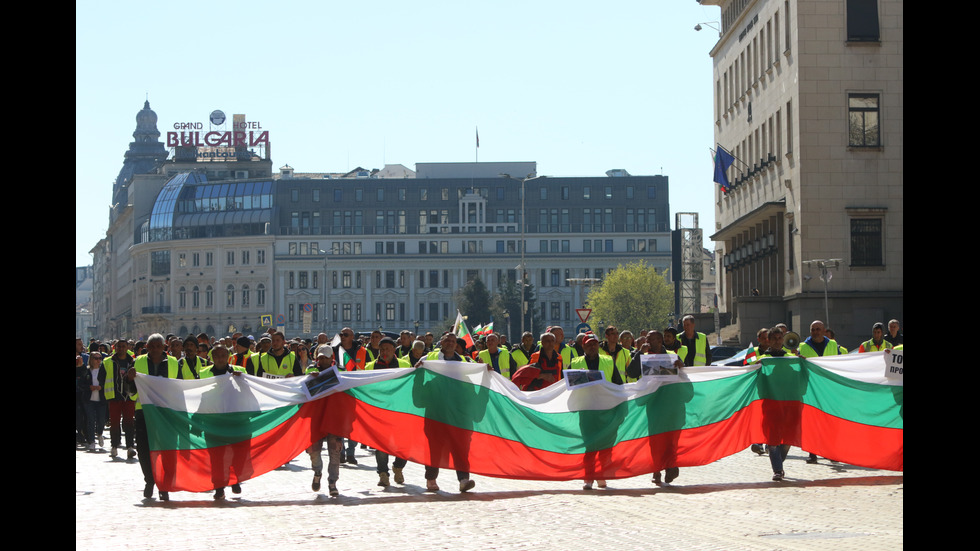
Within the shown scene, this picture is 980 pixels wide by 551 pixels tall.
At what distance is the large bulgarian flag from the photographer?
15.2 m

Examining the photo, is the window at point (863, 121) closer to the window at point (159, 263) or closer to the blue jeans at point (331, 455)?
the blue jeans at point (331, 455)

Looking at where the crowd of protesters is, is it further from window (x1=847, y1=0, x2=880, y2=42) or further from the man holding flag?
window (x1=847, y1=0, x2=880, y2=42)

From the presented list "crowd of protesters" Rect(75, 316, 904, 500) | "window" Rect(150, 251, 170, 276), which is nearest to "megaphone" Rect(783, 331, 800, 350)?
"crowd of protesters" Rect(75, 316, 904, 500)

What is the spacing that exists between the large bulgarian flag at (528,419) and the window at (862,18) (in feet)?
114

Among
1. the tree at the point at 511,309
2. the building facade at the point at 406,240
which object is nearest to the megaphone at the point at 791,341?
the tree at the point at 511,309

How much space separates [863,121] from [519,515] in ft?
129

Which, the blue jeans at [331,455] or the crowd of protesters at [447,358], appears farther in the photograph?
the crowd of protesters at [447,358]

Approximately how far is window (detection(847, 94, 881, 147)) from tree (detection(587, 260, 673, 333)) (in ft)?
168

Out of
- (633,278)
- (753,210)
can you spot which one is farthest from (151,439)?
(633,278)

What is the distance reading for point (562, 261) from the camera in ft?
514

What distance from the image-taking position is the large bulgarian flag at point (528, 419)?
15.2 m

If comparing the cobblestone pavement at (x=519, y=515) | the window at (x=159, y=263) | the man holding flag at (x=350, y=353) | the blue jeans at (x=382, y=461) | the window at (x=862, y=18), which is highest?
the window at (x=862, y=18)

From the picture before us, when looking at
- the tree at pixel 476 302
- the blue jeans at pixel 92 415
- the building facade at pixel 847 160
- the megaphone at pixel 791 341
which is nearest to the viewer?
the megaphone at pixel 791 341
